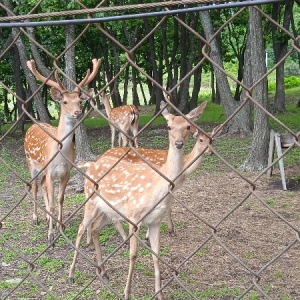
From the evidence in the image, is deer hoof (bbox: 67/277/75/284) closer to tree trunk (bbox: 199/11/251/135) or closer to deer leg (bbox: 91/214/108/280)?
deer leg (bbox: 91/214/108/280)

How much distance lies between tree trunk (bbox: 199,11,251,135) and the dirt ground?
130 inches

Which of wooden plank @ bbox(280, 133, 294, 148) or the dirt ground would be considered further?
wooden plank @ bbox(280, 133, 294, 148)

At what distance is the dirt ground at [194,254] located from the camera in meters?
4.22

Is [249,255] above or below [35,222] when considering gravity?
above

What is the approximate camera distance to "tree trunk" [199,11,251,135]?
10.1 m

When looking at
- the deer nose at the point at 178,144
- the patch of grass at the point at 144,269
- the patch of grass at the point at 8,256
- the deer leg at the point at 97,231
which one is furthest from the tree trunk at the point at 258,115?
the deer nose at the point at 178,144

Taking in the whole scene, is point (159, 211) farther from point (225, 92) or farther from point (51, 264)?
point (225, 92)

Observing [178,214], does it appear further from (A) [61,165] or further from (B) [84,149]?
(B) [84,149]

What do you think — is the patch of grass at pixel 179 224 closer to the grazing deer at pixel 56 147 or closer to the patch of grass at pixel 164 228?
the patch of grass at pixel 164 228

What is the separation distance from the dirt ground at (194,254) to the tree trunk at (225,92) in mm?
3308

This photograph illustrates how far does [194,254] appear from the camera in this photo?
10.9 ft

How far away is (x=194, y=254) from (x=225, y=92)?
7.42 m

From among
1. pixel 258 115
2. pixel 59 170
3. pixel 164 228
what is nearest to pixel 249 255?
pixel 164 228

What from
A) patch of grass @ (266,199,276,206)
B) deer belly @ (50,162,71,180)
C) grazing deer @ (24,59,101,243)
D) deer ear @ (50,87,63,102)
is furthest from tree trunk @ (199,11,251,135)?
deer ear @ (50,87,63,102)
